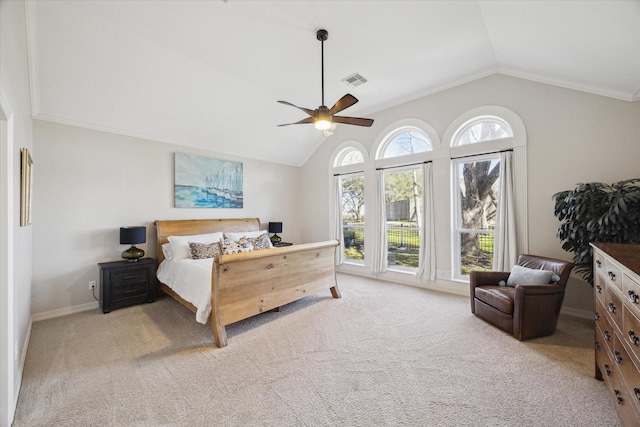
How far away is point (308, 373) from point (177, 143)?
432 cm

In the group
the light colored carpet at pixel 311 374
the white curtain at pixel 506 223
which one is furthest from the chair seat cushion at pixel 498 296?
the white curtain at pixel 506 223

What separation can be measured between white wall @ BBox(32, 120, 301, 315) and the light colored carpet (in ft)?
1.98

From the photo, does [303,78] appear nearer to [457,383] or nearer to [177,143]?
[177,143]

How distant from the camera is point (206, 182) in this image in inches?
198

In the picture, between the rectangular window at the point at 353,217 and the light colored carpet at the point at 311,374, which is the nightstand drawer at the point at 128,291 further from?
the rectangular window at the point at 353,217

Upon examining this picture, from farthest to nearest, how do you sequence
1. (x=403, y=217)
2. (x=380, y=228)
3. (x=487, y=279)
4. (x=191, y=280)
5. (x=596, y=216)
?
(x=380, y=228) < (x=403, y=217) < (x=487, y=279) < (x=191, y=280) < (x=596, y=216)

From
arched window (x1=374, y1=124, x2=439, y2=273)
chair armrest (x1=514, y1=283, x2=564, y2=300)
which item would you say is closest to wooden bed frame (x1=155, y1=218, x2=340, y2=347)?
arched window (x1=374, y1=124, x2=439, y2=273)

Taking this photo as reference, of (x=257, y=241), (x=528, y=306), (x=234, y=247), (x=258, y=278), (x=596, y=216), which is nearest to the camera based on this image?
(x=528, y=306)

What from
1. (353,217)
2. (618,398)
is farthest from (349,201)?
(618,398)

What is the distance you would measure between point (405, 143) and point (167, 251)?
458cm

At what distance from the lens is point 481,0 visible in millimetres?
2488

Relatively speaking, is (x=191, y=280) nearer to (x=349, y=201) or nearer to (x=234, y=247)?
(x=234, y=247)

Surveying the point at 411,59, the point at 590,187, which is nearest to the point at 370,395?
the point at 590,187

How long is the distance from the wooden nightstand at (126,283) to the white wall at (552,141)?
468 centimetres
